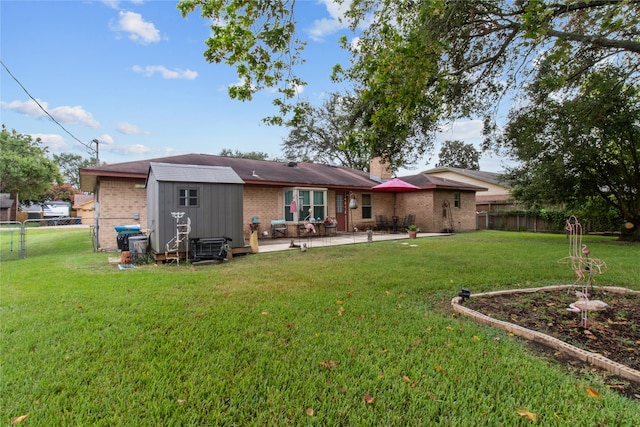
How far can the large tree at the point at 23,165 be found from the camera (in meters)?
26.9

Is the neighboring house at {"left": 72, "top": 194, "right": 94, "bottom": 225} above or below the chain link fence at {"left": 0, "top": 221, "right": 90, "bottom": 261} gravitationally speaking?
above

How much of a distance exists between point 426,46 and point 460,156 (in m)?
46.9

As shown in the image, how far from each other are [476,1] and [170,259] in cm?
833

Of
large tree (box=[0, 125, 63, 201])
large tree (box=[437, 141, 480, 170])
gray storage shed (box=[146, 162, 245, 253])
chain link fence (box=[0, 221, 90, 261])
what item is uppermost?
large tree (box=[437, 141, 480, 170])

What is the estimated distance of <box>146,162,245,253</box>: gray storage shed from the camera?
8.18 m

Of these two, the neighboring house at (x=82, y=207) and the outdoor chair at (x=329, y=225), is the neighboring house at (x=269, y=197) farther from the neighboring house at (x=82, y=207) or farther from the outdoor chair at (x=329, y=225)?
the neighboring house at (x=82, y=207)

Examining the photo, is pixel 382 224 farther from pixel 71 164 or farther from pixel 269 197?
pixel 71 164

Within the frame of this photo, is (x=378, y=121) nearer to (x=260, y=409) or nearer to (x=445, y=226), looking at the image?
(x=260, y=409)

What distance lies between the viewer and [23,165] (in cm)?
2748

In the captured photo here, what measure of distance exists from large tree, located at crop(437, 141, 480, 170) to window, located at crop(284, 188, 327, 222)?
3687cm

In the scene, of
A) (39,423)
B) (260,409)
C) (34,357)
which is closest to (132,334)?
(34,357)

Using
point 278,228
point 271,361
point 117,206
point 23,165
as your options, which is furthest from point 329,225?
point 23,165

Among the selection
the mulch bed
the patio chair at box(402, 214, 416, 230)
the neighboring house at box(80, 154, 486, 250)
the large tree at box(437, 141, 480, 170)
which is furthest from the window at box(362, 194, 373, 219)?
the large tree at box(437, 141, 480, 170)

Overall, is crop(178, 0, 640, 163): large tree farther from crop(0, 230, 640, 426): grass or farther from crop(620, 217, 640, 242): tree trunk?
crop(620, 217, 640, 242): tree trunk
